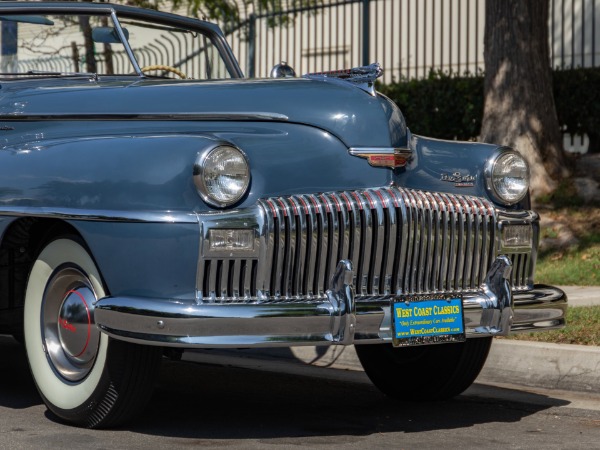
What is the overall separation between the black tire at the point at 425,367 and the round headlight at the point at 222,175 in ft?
5.13

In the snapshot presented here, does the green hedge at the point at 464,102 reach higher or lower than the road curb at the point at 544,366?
higher

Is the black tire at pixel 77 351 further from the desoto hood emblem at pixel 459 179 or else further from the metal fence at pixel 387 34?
the metal fence at pixel 387 34

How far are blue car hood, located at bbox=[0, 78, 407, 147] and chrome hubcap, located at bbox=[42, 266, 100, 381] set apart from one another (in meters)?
0.74

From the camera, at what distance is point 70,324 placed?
16.4ft

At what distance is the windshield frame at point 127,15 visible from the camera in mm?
6402

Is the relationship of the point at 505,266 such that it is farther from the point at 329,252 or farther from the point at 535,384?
the point at 535,384

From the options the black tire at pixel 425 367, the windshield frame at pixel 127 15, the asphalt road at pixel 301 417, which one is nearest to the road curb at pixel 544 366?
the asphalt road at pixel 301 417

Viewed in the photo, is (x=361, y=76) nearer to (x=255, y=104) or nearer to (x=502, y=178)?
(x=255, y=104)

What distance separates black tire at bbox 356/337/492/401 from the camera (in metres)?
5.74

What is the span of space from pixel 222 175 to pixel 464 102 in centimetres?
858

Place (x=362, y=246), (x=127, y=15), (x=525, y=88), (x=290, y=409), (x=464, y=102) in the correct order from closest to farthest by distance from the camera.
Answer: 1. (x=362, y=246)
2. (x=290, y=409)
3. (x=127, y=15)
4. (x=525, y=88)
5. (x=464, y=102)

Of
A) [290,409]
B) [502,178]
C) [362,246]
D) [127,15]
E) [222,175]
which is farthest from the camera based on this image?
[127,15]

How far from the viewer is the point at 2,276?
213 inches

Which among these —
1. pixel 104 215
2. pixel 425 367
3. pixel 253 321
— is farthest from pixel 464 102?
pixel 253 321
